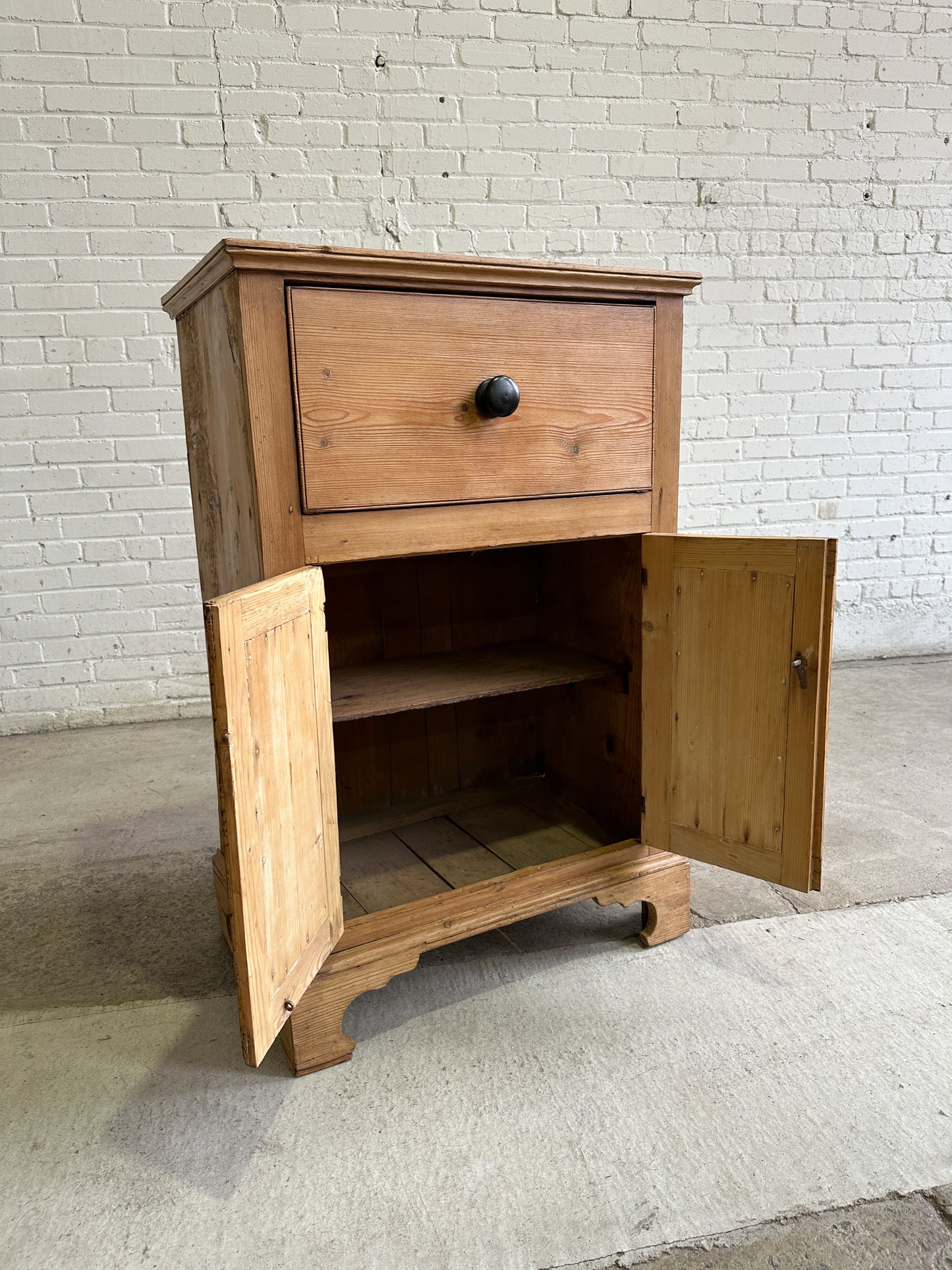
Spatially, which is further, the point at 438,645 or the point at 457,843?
the point at 438,645

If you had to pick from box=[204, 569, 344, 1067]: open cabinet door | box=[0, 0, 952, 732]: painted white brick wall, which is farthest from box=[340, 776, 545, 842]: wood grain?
box=[0, 0, 952, 732]: painted white brick wall

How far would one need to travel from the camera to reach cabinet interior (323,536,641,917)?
5.09 ft

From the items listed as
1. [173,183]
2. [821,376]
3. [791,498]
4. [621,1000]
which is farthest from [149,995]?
[821,376]

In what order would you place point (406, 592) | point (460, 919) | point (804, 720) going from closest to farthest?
1. point (804, 720)
2. point (460, 919)
3. point (406, 592)

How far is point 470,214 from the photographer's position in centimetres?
285

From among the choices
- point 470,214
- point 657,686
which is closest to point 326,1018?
point 657,686

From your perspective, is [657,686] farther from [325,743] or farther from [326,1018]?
[326,1018]

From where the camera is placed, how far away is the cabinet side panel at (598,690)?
157 centimetres

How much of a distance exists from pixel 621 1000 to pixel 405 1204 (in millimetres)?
491

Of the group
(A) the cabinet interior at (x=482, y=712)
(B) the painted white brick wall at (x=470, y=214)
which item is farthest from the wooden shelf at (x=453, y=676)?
(B) the painted white brick wall at (x=470, y=214)

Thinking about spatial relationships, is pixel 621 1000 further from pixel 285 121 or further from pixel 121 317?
pixel 285 121

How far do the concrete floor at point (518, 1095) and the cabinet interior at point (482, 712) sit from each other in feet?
0.57

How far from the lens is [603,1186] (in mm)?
1027

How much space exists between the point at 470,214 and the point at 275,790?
2.40m
